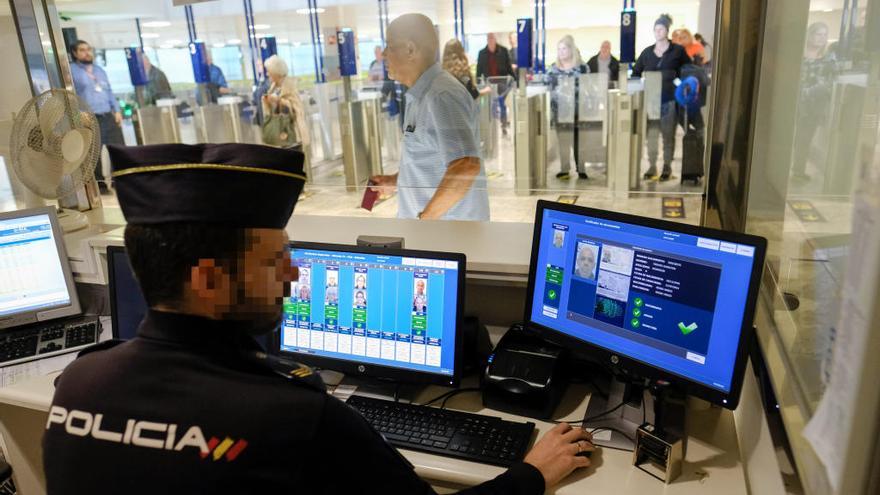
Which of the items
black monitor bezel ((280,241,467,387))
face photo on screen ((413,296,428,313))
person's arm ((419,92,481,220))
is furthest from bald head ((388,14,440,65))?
face photo on screen ((413,296,428,313))

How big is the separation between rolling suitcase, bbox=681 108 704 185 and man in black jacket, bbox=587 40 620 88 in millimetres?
753

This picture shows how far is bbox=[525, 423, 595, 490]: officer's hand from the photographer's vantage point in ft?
4.13

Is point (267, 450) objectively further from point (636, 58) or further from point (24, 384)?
point (636, 58)

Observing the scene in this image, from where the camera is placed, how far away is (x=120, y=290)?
1.90m

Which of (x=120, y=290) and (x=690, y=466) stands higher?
(x=120, y=290)

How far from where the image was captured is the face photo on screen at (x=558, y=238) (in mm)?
1510

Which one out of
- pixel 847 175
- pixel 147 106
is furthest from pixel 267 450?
pixel 147 106

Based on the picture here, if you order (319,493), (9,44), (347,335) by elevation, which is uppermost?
(9,44)

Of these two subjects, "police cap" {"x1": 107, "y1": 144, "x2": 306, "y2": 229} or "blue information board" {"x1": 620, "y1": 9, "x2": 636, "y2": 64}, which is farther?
"blue information board" {"x1": 620, "y1": 9, "x2": 636, "y2": 64}

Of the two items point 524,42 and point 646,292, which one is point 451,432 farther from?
point 524,42

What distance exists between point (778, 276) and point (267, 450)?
1.18 meters

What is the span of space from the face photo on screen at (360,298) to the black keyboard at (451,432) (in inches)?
9.7

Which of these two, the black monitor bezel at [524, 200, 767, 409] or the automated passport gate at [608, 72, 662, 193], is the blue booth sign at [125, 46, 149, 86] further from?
→ the black monitor bezel at [524, 200, 767, 409]

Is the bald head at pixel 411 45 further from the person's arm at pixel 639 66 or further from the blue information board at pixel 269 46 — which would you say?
the blue information board at pixel 269 46
